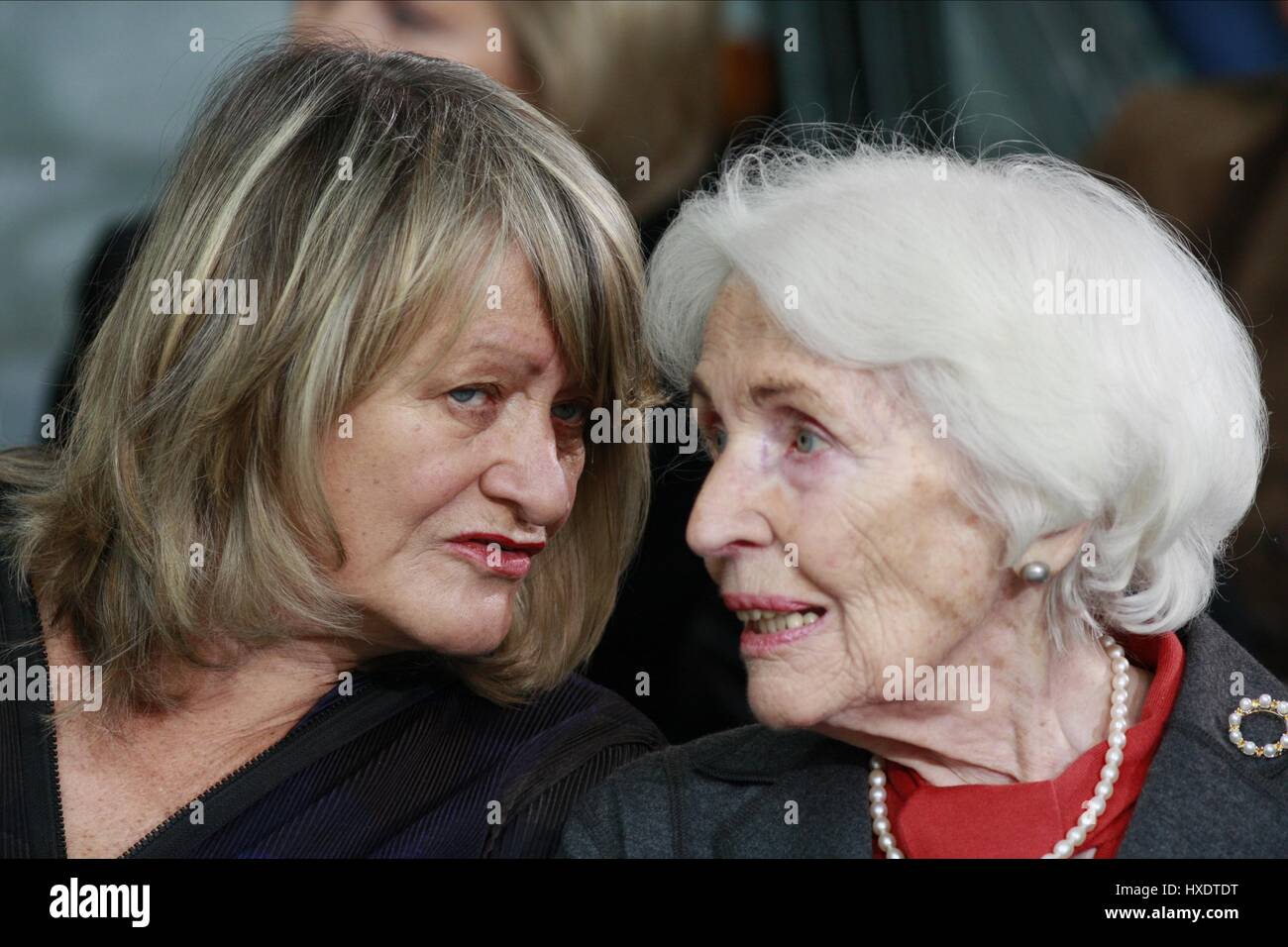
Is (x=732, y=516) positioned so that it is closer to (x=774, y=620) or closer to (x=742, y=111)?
(x=774, y=620)

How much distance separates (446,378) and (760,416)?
0.49 meters

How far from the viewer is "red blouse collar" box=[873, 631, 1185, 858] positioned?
1.94m

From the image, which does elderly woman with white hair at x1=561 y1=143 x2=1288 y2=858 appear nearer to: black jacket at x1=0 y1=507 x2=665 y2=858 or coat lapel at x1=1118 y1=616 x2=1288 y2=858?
coat lapel at x1=1118 y1=616 x2=1288 y2=858

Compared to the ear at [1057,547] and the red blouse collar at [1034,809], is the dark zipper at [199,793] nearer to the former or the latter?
the red blouse collar at [1034,809]

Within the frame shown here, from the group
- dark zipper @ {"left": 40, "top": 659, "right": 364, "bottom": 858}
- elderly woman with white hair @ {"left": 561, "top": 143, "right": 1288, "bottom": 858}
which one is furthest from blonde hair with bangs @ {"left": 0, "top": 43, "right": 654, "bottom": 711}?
elderly woman with white hair @ {"left": 561, "top": 143, "right": 1288, "bottom": 858}

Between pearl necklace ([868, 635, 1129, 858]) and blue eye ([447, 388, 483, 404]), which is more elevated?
blue eye ([447, 388, 483, 404])

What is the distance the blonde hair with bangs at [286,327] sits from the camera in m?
2.20

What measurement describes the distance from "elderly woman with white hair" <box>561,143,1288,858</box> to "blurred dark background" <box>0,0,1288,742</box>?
94 cm

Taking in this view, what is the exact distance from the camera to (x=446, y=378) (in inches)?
86.7

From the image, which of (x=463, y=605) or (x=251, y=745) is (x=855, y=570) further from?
(x=251, y=745)

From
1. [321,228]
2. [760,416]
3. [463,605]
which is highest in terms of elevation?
[321,228]

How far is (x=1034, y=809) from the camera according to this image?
195 cm
